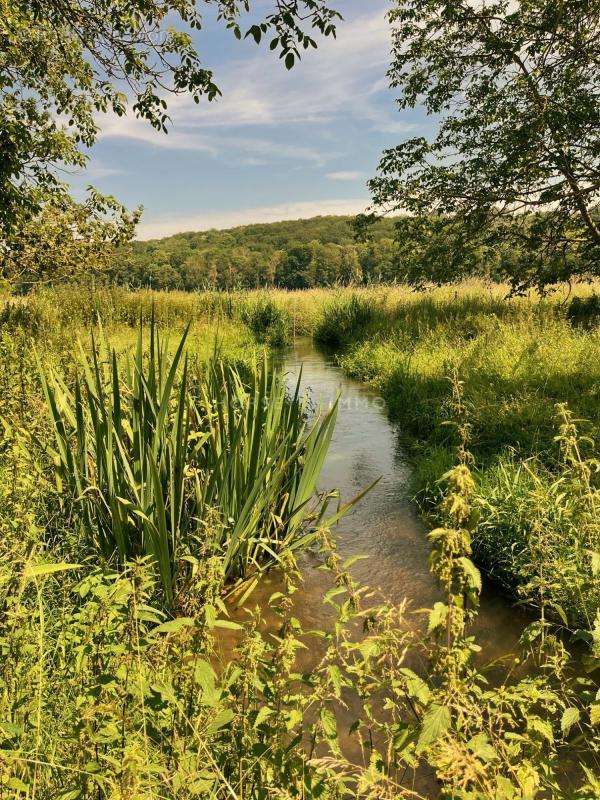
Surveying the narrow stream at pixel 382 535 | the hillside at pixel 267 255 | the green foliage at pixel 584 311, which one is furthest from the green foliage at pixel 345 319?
the narrow stream at pixel 382 535

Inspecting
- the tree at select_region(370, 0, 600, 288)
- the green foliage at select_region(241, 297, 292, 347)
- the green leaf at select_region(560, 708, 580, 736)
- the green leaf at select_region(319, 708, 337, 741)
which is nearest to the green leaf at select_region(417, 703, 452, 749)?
the green leaf at select_region(319, 708, 337, 741)

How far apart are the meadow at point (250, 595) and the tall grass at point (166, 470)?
0.02 metres

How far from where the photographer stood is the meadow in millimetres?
1433

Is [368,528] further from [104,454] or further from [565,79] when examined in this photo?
[565,79]

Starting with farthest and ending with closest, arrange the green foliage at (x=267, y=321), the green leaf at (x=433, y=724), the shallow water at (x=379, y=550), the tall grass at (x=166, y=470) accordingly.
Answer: the green foliage at (x=267, y=321), the shallow water at (x=379, y=550), the tall grass at (x=166, y=470), the green leaf at (x=433, y=724)

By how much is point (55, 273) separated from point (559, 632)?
9507 mm

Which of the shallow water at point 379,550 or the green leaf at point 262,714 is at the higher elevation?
the green leaf at point 262,714

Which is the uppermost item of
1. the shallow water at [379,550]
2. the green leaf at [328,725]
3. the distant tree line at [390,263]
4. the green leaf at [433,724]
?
the distant tree line at [390,263]

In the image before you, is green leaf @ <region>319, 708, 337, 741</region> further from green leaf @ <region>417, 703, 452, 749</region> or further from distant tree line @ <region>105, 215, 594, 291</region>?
distant tree line @ <region>105, 215, 594, 291</region>

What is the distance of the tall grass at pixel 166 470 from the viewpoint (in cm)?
284

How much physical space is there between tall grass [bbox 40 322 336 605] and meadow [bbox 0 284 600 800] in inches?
0.8

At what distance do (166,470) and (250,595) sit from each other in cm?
118

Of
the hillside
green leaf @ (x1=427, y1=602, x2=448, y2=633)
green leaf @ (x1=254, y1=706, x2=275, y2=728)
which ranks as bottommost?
green leaf @ (x1=254, y1=706, x2=275, y2=728)

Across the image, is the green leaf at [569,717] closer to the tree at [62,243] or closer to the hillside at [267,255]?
the tree at [62,243]
